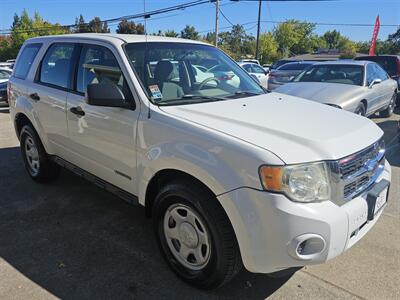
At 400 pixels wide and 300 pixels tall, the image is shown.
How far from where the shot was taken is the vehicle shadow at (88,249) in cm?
277

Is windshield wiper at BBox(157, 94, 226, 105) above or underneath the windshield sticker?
underneath

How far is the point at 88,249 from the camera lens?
331cm

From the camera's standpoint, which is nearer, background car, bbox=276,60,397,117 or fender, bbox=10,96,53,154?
fender, bbox=10,96,53,154

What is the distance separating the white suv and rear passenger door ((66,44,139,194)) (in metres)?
0.01

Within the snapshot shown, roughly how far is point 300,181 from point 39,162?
3.58m

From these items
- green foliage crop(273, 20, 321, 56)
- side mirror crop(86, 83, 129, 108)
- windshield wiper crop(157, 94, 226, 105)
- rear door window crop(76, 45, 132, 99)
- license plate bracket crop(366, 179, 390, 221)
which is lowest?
license plate bracket crop(366, 179, 390, 221)

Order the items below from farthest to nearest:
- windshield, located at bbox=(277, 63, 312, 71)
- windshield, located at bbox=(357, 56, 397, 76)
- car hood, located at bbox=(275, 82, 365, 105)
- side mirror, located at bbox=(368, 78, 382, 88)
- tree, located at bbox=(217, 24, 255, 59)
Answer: tree, located at bbox=(217, 24, 255, 59) → windshield, located at bbox=(277, 63, 312, 71) → windshield, located at bbox=(357, 56, 397, 76) → side mirror, located at bbox=(368, 78, 382, 88) → car hood, located at bbox=(275, 82, 365, 105)

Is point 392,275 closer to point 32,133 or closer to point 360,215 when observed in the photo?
point 360,215

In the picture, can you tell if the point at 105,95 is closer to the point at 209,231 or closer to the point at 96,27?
the point at 209,231

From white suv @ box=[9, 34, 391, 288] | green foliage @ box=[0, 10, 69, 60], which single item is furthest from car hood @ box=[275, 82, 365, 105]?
green foliage @ box=[0, 10, 69, 60]

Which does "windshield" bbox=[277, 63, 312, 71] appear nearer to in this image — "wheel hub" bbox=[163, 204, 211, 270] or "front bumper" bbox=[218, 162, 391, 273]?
"wheel hub" bbox=[163, 204, 211, 270]

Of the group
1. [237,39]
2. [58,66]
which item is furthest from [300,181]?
[237,39]

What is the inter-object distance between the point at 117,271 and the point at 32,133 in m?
2.50

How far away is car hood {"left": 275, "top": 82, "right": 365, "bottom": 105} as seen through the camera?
698cm
